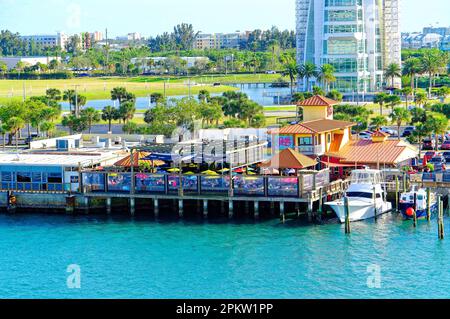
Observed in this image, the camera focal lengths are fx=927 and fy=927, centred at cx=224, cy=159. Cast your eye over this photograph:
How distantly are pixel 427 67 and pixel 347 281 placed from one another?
89.9 m

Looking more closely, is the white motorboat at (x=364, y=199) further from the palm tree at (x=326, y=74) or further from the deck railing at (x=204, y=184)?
the palm tree at (x=326, y=74)

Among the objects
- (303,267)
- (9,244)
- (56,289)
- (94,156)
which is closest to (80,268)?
(56,289)

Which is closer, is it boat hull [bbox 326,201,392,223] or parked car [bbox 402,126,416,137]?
boat hull [bbox 326,201,392,223]

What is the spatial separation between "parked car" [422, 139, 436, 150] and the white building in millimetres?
46945

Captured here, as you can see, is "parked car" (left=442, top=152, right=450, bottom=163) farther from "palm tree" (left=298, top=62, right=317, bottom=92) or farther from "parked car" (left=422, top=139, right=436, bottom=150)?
"palm tree" (left=298, top=62, right=317, bottom=92)

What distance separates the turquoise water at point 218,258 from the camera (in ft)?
123

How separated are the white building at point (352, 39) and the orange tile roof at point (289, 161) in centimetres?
6515

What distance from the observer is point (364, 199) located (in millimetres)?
50156

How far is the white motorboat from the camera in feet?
→ 162

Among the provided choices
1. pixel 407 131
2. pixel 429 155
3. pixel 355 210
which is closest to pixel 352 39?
pixel 407 131

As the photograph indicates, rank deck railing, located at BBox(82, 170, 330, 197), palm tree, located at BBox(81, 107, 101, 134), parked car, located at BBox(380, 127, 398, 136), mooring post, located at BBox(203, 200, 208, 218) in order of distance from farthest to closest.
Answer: palm tree, located at BBox(81, 107, 101, 134)
parked car, located at BBox(380, 127, 398, 136)
mooring post, located at BBox(203, 200, 208, 218)
deck railing, located at BBox(82, 170, 330, 197)

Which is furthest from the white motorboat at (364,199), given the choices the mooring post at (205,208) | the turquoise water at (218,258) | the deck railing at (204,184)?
the mooring post at (205,208)

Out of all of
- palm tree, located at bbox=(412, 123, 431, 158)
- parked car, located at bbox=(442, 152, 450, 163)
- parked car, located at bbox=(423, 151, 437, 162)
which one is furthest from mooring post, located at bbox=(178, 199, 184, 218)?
palm tree, located at bbox=(412, 123, 431, 158)
